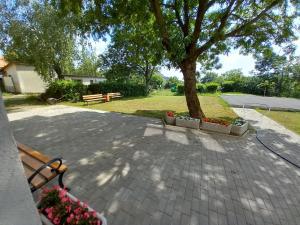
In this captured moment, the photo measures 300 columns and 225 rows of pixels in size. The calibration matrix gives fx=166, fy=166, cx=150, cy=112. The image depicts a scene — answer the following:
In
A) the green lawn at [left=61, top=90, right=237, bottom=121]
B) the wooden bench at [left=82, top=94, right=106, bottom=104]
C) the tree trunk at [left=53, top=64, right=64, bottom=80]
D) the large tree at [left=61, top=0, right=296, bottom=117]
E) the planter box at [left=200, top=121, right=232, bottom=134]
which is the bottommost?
the green lawn at [left=61, top=90, right=237, bottom=121]

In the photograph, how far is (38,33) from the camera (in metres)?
12.5

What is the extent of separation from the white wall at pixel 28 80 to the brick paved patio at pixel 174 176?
1891cm

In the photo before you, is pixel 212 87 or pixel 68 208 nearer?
pixel 68 208

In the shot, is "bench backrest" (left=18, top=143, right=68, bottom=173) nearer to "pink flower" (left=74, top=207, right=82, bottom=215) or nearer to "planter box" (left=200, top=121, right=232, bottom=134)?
"pink flower" (left=74, top=207, right=82, bottom=215)

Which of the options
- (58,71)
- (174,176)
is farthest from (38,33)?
(174,176)

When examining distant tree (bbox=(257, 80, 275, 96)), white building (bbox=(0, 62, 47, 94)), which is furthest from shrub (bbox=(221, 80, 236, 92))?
white building (bbox=(0, 62, 47, 94))

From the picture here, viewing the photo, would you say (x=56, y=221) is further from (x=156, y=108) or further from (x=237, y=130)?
(x=156, y=108)

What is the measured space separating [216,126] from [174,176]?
3.81m

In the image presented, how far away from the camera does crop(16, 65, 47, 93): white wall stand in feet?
69.2

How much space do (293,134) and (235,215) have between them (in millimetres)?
6408

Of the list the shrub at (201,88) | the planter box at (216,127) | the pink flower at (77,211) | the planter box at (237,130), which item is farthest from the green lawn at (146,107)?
the shrub at (201,88)

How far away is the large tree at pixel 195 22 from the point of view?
6.43 meters

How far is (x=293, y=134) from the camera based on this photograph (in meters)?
7.03

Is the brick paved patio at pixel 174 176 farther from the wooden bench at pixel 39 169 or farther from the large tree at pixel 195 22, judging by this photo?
the large tree at pixel 195 22
